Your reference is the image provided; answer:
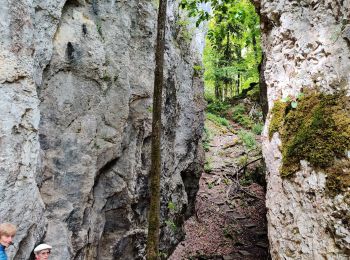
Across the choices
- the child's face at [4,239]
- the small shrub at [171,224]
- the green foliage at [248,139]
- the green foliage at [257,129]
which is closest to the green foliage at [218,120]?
the green foliage at [257,129]

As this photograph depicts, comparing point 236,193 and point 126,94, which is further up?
point 126,94

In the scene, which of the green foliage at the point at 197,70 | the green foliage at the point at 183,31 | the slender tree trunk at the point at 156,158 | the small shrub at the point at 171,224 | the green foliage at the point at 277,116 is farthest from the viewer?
the green foliage at the point at 197,70

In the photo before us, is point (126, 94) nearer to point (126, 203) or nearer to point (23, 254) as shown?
point (126, 203)

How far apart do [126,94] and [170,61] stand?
9.39 feet

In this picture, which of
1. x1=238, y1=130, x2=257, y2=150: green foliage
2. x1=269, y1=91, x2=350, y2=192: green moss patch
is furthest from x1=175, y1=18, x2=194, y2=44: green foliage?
x1=238, y1=130, x2=257, y2=150: green foliage

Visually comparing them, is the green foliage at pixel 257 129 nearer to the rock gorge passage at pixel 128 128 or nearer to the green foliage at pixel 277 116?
the rock gorge passage at pixel 128 128

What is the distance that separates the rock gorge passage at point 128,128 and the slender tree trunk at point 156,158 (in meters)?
1.52

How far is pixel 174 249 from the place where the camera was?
36.1ft

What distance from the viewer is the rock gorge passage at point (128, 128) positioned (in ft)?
17.3

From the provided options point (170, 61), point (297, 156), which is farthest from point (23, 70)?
point (170, 61)

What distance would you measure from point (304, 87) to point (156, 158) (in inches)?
134

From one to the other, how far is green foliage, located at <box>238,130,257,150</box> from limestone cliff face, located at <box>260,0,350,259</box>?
36.6ft

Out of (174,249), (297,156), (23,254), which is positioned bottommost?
(174,249)

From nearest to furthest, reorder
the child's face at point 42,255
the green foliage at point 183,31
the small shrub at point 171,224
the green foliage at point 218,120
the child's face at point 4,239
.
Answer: the child's face at point 4,239, the child's face at point 42,255, the small shrub at point 171,224, the green foliage at point 183,31, the green foliage at point 218,120
